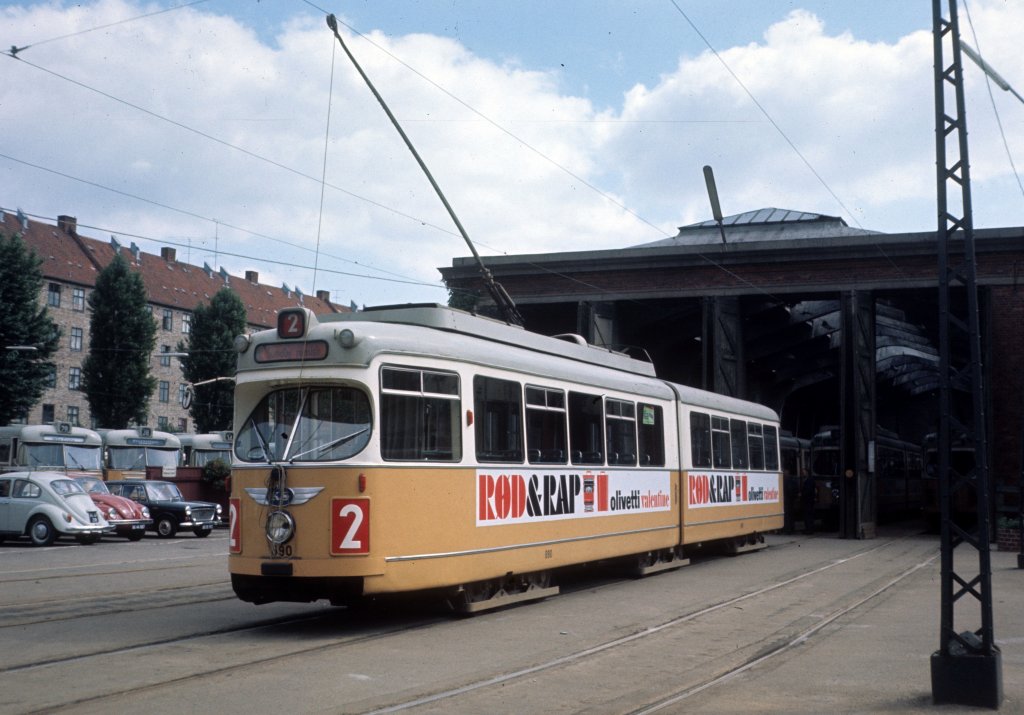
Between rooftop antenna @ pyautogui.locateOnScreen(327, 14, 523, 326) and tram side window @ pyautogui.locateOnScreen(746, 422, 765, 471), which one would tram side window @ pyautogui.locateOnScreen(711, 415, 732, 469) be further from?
rooftop antenna @ pyautogui.locateOnScreen(327, 14, 523, 326)

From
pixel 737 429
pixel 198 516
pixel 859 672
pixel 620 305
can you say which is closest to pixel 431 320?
pixel 859 672

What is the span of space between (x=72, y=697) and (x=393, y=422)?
424 cm

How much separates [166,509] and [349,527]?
21964 mm

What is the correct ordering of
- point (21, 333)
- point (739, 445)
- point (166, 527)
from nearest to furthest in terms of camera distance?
point (739, 445), point (166, 527), point (21, 333)

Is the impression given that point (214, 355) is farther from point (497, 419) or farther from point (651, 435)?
point (497, 419)

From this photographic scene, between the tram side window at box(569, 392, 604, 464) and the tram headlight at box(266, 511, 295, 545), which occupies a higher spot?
the tram side window at box(569, 392, 604, 464)

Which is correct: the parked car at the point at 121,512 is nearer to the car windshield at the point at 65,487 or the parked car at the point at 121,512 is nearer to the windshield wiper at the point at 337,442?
the car windshield at the point at 65,487

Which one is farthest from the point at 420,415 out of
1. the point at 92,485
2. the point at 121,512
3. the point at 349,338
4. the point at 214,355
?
the point at 214,355

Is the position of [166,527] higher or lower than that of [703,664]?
higher

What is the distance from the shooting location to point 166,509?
31016 mm

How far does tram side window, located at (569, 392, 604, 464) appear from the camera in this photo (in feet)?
48.0

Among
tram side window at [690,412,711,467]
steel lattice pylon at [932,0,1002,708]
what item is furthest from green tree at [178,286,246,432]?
steel lattice pylon at [932,0,1002,708]

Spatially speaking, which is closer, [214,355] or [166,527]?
[166,527]

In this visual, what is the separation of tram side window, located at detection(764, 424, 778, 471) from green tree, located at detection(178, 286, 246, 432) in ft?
140
